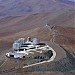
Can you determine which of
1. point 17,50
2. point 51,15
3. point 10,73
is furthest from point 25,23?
point 10,73

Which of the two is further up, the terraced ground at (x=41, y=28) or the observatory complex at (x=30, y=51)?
the observatory complex at (x=30, y=51)

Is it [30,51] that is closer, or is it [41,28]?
[30,51]

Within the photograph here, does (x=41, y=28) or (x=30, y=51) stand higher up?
(x=30, y=51)

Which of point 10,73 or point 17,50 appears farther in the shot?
point 17,50

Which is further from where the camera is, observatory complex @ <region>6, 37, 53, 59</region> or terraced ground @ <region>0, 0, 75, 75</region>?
observatory complex @ <region>6, 37, 53, 59</region>

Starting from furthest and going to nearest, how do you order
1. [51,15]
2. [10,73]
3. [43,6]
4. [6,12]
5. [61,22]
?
[43,6] < [6,12] < [51,15] < [61,22] < [10,73]

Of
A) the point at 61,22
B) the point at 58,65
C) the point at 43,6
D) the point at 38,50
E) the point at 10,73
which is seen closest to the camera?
the point at 10,73

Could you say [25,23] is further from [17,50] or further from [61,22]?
[17,50]

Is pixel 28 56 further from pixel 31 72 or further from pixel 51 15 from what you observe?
pixel 51 15

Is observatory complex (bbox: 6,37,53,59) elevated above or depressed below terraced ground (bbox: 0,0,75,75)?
above

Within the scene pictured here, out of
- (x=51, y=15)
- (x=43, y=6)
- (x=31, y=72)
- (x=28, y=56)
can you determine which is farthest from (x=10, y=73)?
(x=43, y=6)

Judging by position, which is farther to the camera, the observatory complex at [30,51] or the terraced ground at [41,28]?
the observatory complex at [30,51]
